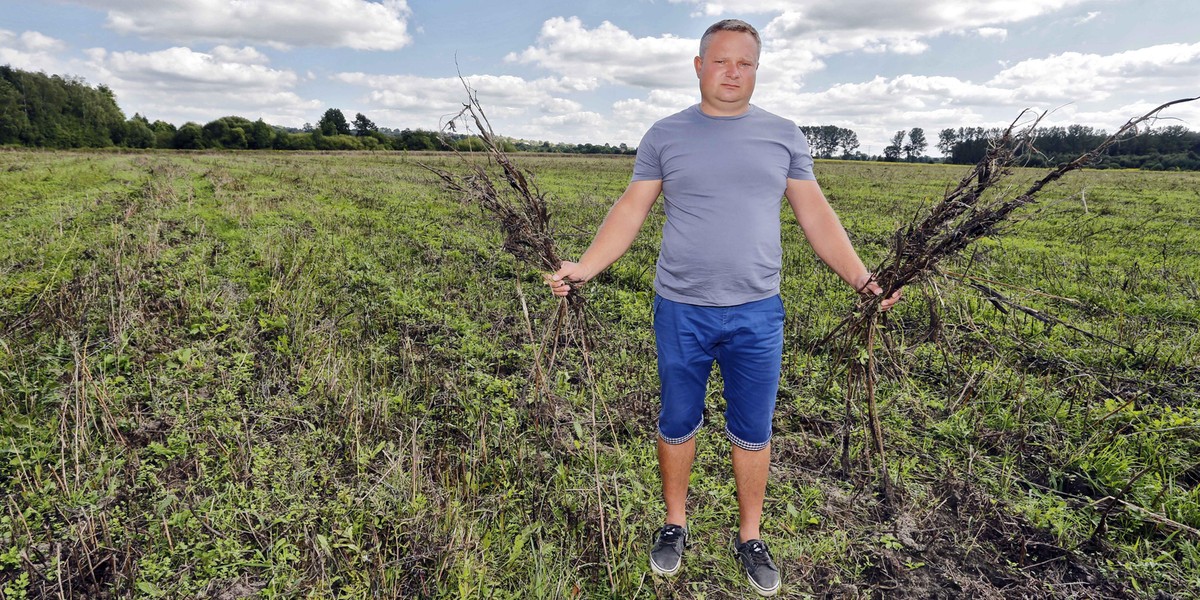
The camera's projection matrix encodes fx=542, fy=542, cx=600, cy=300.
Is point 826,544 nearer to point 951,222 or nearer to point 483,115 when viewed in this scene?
point 951,222

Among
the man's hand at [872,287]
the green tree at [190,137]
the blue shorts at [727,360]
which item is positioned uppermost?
the green tree at [190,137]

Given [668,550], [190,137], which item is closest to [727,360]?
[668,550]

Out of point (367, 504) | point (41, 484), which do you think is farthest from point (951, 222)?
point (41, 484)

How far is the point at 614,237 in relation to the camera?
2396mm

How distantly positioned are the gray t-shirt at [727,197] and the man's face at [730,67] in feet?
0.33

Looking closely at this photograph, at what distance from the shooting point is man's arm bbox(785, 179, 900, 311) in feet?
7.50

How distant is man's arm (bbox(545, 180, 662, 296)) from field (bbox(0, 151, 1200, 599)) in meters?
0.59

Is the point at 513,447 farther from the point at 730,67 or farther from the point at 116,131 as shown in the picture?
the point at 116,131

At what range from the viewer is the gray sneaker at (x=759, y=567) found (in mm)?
2398

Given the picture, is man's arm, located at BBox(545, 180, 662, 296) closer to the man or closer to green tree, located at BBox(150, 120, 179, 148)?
the man

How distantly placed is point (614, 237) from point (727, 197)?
520 millimetres

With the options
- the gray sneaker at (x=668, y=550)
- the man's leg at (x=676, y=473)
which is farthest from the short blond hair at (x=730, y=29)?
the gray sneaker at (x=668, y=550)

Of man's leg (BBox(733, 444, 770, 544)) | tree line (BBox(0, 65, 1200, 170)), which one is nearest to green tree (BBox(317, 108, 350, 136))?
tree line (BBox(0, 65, 1200, 170))

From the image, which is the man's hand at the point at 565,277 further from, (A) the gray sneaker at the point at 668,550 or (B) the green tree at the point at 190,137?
(B) the green tree at the point at 190,137
